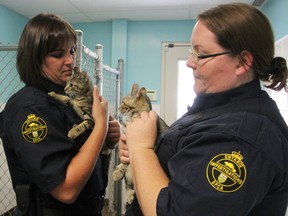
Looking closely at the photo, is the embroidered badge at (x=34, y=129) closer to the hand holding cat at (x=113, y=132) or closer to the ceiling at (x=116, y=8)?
the hand holding cat at (x=113, y=132)

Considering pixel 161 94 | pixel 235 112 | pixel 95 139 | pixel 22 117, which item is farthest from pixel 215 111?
pixel 161 94

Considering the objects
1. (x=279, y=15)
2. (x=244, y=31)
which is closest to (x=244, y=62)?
(x=244, y=31)

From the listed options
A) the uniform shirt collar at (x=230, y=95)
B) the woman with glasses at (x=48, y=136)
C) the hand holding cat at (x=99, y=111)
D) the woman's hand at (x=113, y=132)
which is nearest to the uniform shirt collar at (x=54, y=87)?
the woman with glasses at (x=48, y=136)

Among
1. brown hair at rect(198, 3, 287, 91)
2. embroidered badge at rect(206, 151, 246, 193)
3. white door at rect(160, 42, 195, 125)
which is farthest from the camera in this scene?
white door at rect(160, 42, 195, 125)

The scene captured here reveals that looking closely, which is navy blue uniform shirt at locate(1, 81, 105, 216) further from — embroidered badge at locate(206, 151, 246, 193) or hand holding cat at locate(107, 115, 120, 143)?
embroidered badge at locate(206, 151, 246, 193)

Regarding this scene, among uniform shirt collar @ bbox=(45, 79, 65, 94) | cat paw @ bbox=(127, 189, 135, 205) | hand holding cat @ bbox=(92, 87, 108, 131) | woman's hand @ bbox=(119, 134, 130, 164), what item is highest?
uniform shirt collar @ bbox=(45, 79, 65, 94)

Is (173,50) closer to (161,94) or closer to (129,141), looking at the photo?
(161,94)

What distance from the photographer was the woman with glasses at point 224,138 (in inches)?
22.6

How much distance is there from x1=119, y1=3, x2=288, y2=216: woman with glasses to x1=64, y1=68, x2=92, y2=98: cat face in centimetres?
43

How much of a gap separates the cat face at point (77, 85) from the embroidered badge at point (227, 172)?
0.74 m

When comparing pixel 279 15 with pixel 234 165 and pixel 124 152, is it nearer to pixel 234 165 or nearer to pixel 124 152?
pixel 124 152

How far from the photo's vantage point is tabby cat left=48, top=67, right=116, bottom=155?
1.06 meters

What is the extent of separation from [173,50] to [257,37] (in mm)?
3104

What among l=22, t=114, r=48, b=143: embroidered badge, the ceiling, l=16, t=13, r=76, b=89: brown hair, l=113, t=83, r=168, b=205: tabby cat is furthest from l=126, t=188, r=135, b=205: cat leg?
the ceiling
